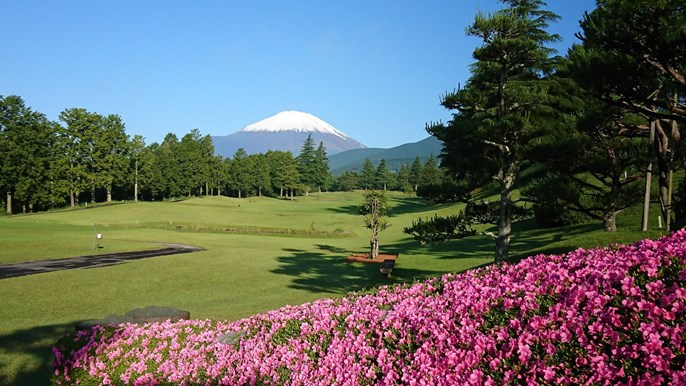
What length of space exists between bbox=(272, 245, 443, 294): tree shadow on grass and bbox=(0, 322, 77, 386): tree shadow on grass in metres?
8.15

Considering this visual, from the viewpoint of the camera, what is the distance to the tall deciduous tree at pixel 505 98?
1345cm

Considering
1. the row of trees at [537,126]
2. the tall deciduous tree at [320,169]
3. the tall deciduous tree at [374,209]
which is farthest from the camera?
the tall deciduous tree at [320,169]

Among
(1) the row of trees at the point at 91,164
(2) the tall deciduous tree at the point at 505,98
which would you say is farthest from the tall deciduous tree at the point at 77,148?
(2) the tall deciduous tree at the point at 505,98

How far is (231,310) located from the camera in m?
12.9

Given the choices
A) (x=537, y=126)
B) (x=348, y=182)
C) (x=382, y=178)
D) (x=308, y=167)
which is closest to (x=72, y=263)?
(x=537, y=126)

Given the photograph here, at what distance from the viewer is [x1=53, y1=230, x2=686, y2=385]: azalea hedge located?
3.05 meters

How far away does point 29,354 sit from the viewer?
9156mm

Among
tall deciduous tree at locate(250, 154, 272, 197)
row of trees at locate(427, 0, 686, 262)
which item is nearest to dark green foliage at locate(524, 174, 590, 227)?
row of trees at locate(427, 0, 686, 262)

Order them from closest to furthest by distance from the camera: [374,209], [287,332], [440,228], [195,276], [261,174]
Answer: [287,332] → [440,228] → [195,276] → [374,209] → [261,174]

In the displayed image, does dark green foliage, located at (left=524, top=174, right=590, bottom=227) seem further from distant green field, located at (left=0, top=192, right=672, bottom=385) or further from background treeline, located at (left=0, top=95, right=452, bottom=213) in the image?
background treeline, located at (left=0, top=95, right=452, bottom=213)

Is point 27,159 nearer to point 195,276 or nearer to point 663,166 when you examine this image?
point 195,276

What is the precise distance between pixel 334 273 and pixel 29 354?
12.5 m

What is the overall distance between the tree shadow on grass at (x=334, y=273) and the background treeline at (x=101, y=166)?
58.3 feet

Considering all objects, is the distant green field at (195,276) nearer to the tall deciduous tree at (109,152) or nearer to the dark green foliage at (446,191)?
the dark green foliage at (446,191)
